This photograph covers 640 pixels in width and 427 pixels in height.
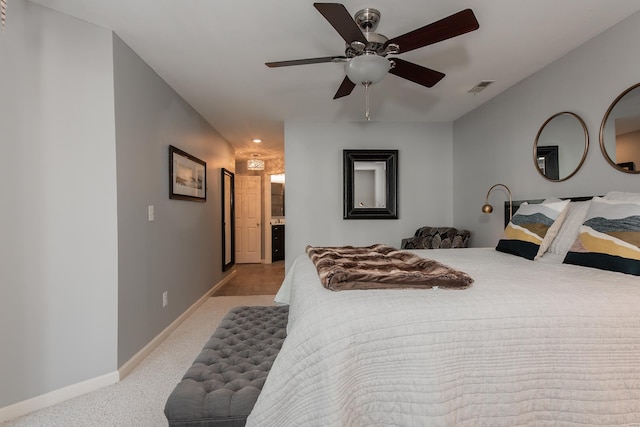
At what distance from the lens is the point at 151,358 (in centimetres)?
256

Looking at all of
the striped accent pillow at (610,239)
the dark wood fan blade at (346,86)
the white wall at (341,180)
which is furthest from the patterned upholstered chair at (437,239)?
the dark wood fan blade at (346,86)

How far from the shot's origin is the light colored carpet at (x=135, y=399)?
1771 millimetres

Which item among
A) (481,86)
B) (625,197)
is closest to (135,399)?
(625,197)

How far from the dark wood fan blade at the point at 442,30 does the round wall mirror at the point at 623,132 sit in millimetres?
1279

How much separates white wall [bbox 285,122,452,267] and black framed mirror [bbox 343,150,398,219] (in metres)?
0.10

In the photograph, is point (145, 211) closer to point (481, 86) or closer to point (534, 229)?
point (534, 229)

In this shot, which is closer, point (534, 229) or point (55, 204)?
point (55, 204)

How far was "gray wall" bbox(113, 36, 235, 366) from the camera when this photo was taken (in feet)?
7.48

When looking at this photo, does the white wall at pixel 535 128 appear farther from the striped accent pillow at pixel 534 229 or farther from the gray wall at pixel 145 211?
the gray wall at pixel 145 211

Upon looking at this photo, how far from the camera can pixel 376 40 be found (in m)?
1.89

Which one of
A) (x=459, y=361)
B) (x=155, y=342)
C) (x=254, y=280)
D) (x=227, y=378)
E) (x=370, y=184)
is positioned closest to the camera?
(x=459, y=361)

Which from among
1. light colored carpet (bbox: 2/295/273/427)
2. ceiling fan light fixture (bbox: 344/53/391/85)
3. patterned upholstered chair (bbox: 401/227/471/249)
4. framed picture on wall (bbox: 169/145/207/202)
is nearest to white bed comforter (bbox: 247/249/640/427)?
light colored carpet (bbox: 2/295/273/427)

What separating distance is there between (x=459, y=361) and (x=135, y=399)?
1930 millimetres

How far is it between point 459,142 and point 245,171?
488 centimetres
